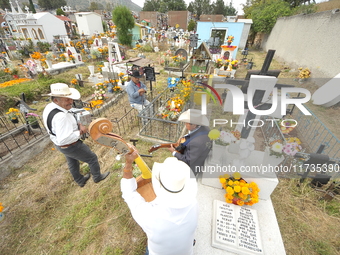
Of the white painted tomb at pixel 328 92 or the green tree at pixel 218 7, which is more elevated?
the green tree at pixel 218 7

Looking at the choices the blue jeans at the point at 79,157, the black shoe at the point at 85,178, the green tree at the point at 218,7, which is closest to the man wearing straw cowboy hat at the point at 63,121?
the blue jeans at the point at 79,157

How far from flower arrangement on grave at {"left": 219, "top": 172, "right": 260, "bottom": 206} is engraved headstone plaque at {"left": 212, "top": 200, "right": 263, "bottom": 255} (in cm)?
13

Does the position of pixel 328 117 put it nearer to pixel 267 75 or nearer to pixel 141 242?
pixel 267 75

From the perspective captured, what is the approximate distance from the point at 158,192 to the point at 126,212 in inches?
80.9

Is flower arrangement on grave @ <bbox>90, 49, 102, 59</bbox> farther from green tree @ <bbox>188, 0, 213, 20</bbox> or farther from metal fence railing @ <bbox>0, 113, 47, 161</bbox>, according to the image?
green tree @ <bbox>188, 0, 213, 20</bbox>

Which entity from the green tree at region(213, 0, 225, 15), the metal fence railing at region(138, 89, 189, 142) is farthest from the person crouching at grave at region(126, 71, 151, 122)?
the green tree at region(213, 0, 225, 15)

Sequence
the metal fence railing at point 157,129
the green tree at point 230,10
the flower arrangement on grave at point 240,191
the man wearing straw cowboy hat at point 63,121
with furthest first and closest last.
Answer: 1. the green tree at point 230,10
2. the metal fence railing at point 157,129
3. the flower arrangement on grave at point 240,191
4. the man wearing straw cowboy hat at point 63,121

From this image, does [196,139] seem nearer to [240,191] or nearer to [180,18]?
[240,191]

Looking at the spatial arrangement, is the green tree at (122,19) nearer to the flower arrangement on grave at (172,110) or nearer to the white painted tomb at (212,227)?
the flower arrangement on grave at (172,110)

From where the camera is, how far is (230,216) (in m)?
2.62

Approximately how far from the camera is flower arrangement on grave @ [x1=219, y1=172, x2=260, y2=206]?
2.63 metres

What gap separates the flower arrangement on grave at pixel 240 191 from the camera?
104 inches

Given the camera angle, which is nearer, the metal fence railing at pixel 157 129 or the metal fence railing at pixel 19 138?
the metal fence railing at pixel 19 138

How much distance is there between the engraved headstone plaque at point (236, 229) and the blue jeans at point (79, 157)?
102 inches
